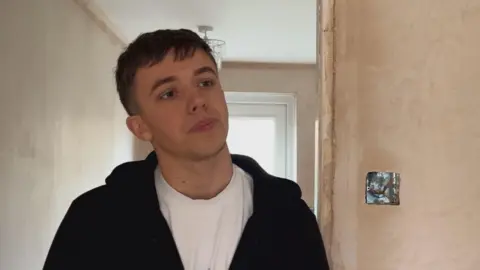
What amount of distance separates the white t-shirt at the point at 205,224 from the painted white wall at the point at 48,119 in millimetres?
526

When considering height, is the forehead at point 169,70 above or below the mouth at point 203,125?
above

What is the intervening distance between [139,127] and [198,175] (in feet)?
0.50

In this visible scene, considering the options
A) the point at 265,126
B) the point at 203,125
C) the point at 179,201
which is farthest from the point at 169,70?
the point at 265,126

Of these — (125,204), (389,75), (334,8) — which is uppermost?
(334,8)

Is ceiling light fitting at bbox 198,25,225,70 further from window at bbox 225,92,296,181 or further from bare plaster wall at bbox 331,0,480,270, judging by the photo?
bare plaster wall at bbox 331,0,480,270

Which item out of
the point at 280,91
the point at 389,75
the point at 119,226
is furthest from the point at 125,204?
the point at 280,91

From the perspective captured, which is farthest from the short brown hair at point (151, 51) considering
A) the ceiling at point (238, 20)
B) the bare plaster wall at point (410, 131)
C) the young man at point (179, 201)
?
the ceiling at point (238, 20)

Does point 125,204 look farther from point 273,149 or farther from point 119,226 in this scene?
point 273,149

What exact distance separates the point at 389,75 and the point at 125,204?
587 mm

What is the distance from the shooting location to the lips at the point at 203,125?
1021 mm

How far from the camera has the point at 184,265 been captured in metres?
1.02

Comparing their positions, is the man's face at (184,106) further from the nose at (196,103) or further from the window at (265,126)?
the window at (265,126)

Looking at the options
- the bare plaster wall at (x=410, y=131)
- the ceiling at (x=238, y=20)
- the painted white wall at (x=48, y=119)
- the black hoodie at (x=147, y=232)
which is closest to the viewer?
the black hoodie at (x=147, y=232)

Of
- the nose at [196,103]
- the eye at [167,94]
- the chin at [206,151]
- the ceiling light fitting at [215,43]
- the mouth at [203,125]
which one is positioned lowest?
the chin at [206,151]
